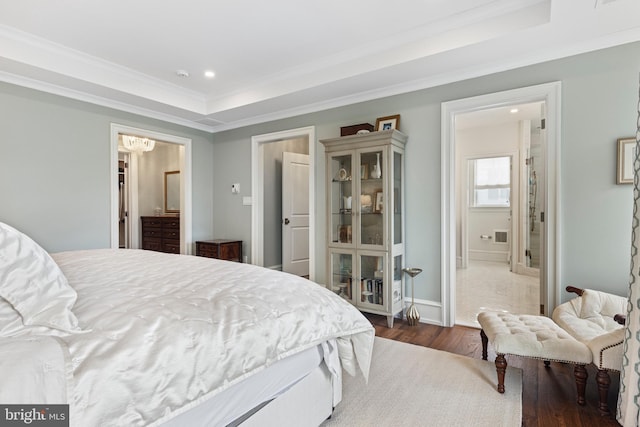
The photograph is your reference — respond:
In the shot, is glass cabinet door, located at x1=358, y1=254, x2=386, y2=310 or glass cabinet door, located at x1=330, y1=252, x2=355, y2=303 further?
glass cabinet door, located at x1=330, y1=252, x2=355, y2=303

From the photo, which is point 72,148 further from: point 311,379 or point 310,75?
point 311,379

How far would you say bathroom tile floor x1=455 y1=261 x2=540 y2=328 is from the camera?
3652 mm

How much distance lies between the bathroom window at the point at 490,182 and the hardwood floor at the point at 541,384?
4634 mm

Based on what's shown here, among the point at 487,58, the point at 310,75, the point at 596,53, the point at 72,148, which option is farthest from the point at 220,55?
the point at 596,53

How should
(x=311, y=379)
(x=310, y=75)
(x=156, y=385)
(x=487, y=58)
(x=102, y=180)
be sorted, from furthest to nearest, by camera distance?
(x=102, y=180) < (x=310, y=75) < (x=487, y=58) < (x=311, y=379) < (x=156, y=385)

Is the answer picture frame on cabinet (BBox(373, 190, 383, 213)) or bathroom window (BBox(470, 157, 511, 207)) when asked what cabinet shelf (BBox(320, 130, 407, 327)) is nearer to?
picture frame on cabinet (BBox(373, 190, 383, 213))

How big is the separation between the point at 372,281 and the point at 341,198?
926 millimetres

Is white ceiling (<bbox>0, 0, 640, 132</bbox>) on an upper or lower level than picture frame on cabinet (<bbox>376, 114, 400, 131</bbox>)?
upper

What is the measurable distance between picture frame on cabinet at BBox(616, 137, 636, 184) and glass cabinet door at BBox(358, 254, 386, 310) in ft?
6.27

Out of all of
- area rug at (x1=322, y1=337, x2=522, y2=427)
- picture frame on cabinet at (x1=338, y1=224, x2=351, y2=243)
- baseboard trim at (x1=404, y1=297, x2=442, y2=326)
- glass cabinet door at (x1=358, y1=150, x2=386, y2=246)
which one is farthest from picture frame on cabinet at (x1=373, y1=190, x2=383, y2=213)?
area rug at (x1=322, y1=337, x2=522, y2=427)

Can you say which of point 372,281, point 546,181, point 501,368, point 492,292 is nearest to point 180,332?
point 501,368

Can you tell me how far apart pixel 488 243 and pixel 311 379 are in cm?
643

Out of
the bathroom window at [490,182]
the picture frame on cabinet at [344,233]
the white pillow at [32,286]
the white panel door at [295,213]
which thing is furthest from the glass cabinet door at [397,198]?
the bathroom window at [490,182]

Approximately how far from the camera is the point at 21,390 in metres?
0.73
